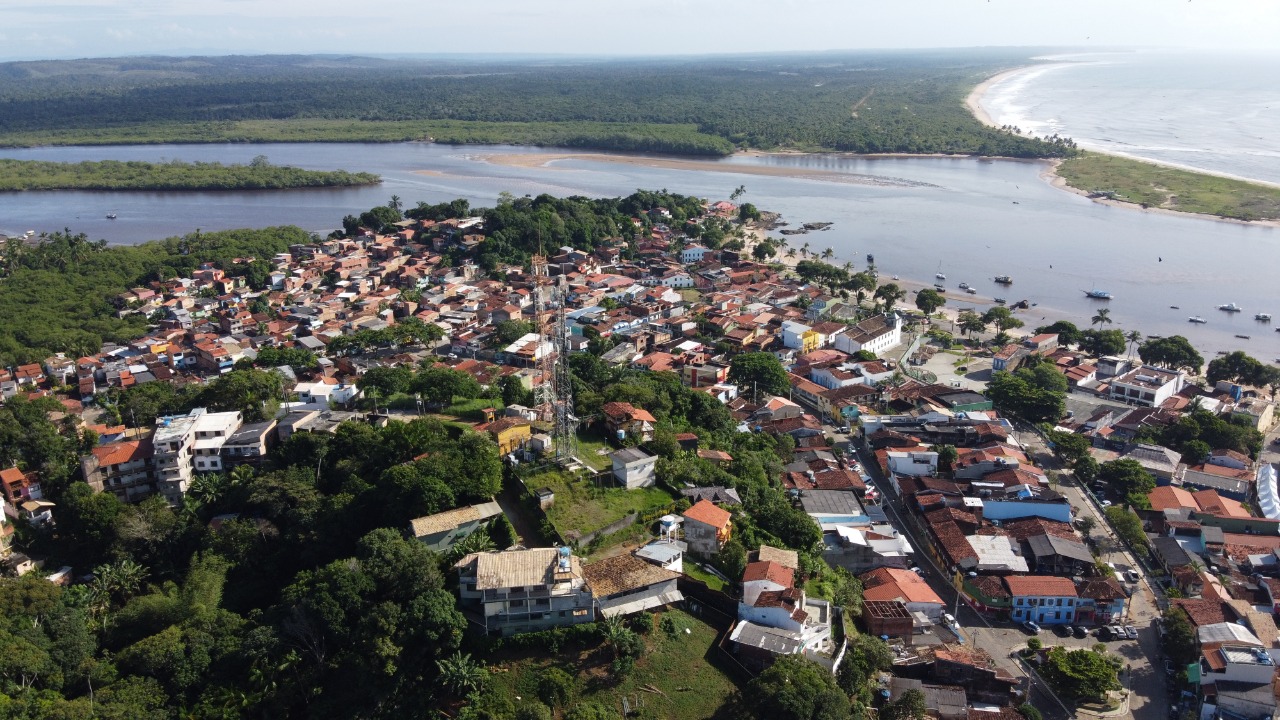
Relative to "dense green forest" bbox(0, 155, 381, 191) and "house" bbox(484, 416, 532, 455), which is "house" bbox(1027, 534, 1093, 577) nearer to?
"house" bbox(484, 416, 532, 455)

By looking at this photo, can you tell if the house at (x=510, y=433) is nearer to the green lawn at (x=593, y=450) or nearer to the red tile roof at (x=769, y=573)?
the green lawn at (x=593, y=450)

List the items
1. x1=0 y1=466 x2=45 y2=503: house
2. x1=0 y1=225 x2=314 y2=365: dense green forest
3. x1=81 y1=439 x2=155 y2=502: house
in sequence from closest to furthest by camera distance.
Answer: x1=0 y1=466 x2=45 y2=503: house
x1=81 y1=439 x2=155 y2=502: house
x1=0 y1=225 x2=314 y2=365: dense green forest

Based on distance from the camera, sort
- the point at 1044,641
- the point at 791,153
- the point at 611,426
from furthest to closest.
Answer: the point at 791,153, the point at 611,426, the point at 1044,641

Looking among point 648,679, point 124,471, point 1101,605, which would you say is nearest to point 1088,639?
point 1101,605

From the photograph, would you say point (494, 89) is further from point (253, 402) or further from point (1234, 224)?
point (253, 402)

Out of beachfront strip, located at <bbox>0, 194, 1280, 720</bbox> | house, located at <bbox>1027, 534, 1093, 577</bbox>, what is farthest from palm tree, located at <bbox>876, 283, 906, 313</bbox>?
house, located at <bbox>1027, 534, 1093, 577</bbox>

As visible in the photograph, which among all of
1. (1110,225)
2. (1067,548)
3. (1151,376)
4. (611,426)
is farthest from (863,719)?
(1110,225)
